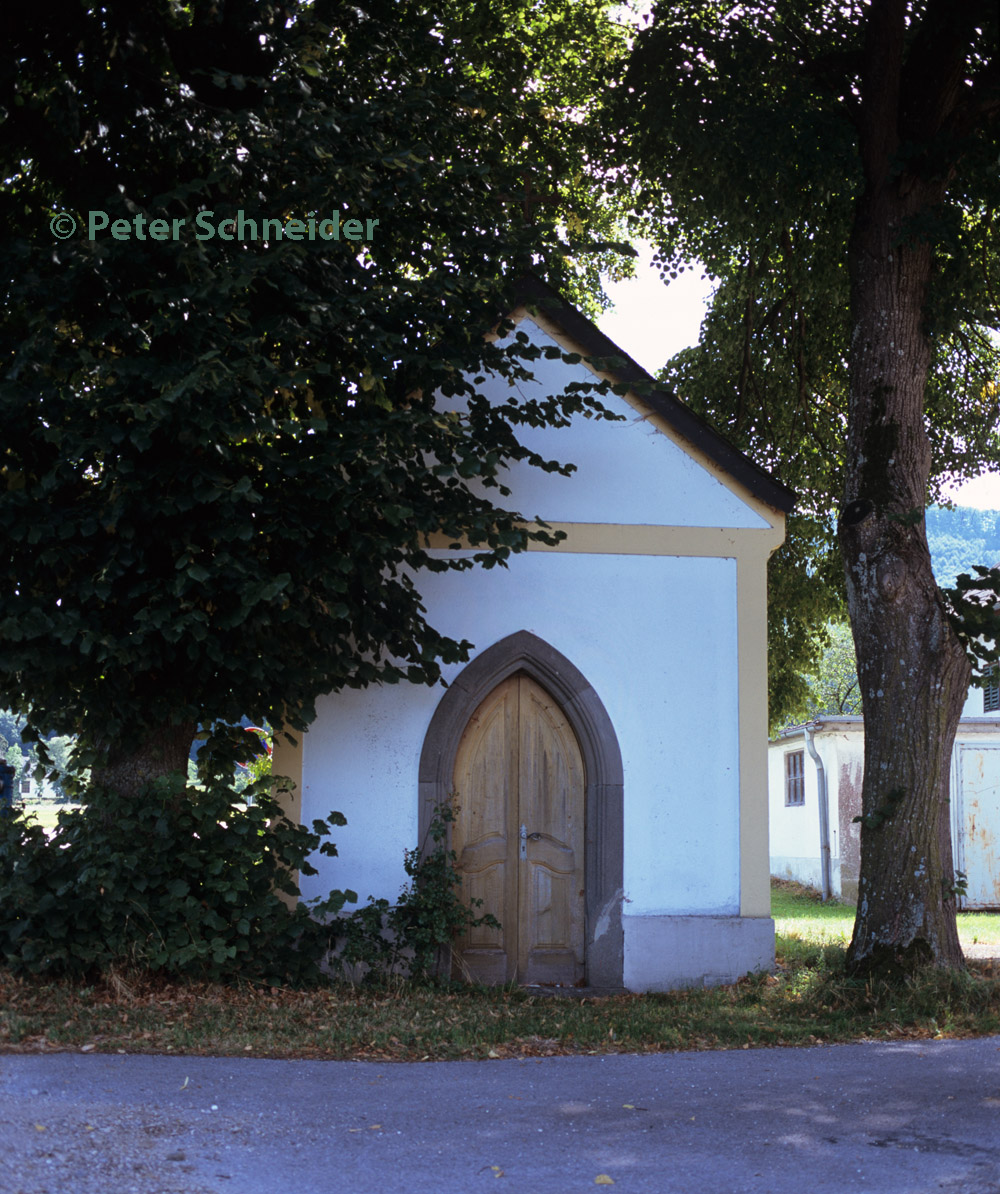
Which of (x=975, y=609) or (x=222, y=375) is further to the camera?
(x=975, y=609)

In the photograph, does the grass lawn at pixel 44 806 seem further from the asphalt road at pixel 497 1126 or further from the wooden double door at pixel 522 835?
the wooden double door at pixel 522 835

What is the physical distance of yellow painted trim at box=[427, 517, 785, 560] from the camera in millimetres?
9531

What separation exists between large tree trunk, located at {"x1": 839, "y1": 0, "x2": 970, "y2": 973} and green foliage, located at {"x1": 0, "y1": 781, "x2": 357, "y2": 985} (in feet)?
13.8

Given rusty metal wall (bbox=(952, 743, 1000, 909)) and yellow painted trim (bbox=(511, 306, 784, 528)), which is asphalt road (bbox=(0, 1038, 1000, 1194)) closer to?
yellow painted trim (bbox=(511, 306, 784, 528))

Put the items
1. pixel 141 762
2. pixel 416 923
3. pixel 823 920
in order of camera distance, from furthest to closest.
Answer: pixel 823 920
pixel 416 923
pixel 141 762

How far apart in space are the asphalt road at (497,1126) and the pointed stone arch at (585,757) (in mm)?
2685

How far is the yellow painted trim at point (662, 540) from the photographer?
31.3 ft

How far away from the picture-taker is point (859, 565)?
8719 mm

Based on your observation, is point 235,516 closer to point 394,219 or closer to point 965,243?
point 394,219

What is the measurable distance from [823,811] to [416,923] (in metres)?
11.7

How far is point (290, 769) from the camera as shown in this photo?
8953 mm

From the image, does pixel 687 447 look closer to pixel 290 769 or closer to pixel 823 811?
pixel 290 769

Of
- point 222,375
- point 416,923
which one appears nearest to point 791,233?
point 222,375

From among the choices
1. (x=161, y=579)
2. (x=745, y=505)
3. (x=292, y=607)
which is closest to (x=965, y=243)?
(x=745, y=505)
